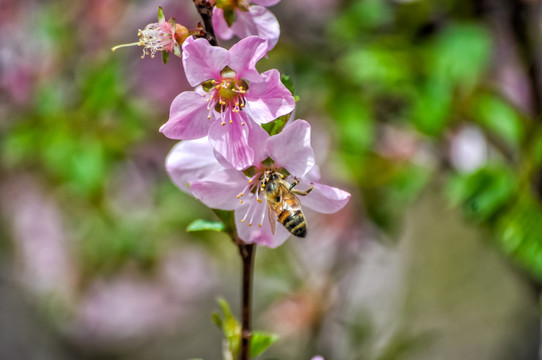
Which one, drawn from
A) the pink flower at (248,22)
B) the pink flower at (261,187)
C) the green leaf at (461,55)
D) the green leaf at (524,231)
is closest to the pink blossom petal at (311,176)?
the pink flower at (261,187)

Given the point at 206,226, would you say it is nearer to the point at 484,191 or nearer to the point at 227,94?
the point at 227,94

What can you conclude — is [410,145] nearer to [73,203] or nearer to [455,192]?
[455,192]

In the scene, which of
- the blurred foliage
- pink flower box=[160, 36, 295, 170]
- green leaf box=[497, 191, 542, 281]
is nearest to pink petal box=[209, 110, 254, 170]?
pink flower box=[160, 36, 295, 170]

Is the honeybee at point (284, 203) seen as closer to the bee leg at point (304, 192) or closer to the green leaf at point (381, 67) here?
the bee leg at point (304, 192)

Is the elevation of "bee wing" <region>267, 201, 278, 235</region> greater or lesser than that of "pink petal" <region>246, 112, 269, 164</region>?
lesser

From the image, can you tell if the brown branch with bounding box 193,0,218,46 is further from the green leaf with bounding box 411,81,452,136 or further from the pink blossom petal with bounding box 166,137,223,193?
the green leaf with bounding box 411,81,452,136

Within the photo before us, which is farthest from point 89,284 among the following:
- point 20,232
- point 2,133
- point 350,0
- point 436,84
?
point 436,84
